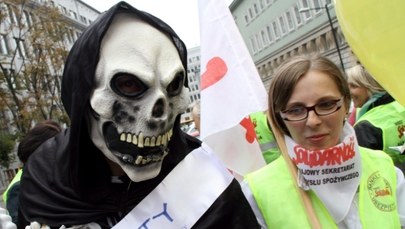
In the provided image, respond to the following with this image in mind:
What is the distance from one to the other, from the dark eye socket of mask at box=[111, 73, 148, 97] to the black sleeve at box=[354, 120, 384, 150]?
5.85 ft

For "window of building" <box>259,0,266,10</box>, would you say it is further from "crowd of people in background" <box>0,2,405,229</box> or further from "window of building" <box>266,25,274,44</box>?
"crowd of people in background" <box>0,2,405,229</box>

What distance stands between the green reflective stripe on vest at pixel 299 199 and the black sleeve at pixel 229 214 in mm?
92

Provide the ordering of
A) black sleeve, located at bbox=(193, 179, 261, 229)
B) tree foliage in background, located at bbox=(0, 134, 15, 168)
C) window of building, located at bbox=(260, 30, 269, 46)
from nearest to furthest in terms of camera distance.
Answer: black sleeve, located at bbox=(193, 179, 261, 229), tree foliage in background, located at bbox=(0, 134, 15, 168), window of building, located at bbox=(260, 30, 269, 46)

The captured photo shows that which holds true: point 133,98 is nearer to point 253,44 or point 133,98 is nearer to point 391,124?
point 391,124

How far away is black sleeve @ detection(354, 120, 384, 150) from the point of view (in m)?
2.82

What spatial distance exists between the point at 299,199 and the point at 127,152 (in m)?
0.72

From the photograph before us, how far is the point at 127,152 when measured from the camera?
1.51 m

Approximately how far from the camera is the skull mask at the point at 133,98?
1.51 meters

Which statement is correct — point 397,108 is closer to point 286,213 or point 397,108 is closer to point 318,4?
point 286,213

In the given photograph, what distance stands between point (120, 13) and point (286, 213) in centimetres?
96

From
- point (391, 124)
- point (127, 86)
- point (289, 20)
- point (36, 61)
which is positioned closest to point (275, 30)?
point (289, 20)

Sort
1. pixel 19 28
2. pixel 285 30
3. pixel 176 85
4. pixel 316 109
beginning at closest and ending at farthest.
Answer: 1. pixel 176 85
2. pixel 316 109
3. pixel 19 28
4. pixel 285 30

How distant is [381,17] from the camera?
112 cm

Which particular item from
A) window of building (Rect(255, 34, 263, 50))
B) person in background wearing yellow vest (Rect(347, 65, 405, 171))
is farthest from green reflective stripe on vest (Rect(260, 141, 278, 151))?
window of building (Rect(255, 34, 263, 50))
